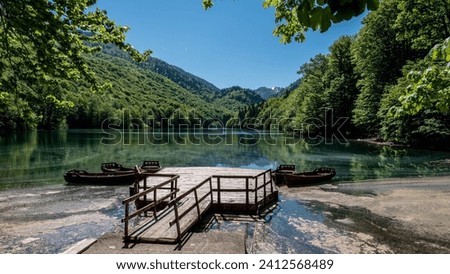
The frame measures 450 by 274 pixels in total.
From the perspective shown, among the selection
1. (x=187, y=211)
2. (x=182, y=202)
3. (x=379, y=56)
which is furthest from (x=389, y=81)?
(x=187, y=211)

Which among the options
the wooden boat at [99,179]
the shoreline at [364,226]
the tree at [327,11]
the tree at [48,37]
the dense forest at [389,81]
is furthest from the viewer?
the wooden boat at [99,179]

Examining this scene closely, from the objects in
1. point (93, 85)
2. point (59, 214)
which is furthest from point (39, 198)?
point (93, 85)

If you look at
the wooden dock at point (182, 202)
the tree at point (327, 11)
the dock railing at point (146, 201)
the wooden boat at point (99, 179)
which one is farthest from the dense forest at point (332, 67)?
the wooden boat at point (99, 179)

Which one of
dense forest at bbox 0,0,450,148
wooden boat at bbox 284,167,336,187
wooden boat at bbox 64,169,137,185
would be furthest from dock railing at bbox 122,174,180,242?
wooden boat at bbox 284,167,336,187

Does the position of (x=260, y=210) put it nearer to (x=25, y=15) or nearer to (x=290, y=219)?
(x=290, y=219)

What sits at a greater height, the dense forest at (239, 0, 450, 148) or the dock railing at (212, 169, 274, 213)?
the dense forest at (239, 0, 450, 148)

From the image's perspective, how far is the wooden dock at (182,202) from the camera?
10203 millimetres

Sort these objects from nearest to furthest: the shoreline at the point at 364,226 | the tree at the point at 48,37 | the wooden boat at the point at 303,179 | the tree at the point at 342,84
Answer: the tree at the point at 48,37, the shoreline at the point at 364,226, the wooden boat at the point at 303,179, the tree at the point at 342,84

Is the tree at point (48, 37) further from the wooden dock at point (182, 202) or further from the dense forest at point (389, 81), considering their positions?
the dense forest at point (389, 81)

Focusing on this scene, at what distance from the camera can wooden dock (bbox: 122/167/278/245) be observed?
10.2m

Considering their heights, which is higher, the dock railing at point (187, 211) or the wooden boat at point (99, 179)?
the dock railing at point (187, 211)

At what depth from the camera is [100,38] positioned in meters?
11.5

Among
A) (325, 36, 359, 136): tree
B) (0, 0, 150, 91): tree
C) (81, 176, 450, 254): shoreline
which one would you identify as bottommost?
(81, 176, 450, 254): shoreline

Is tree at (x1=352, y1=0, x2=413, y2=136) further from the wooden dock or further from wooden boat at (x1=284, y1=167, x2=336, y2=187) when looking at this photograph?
the wooden dock
